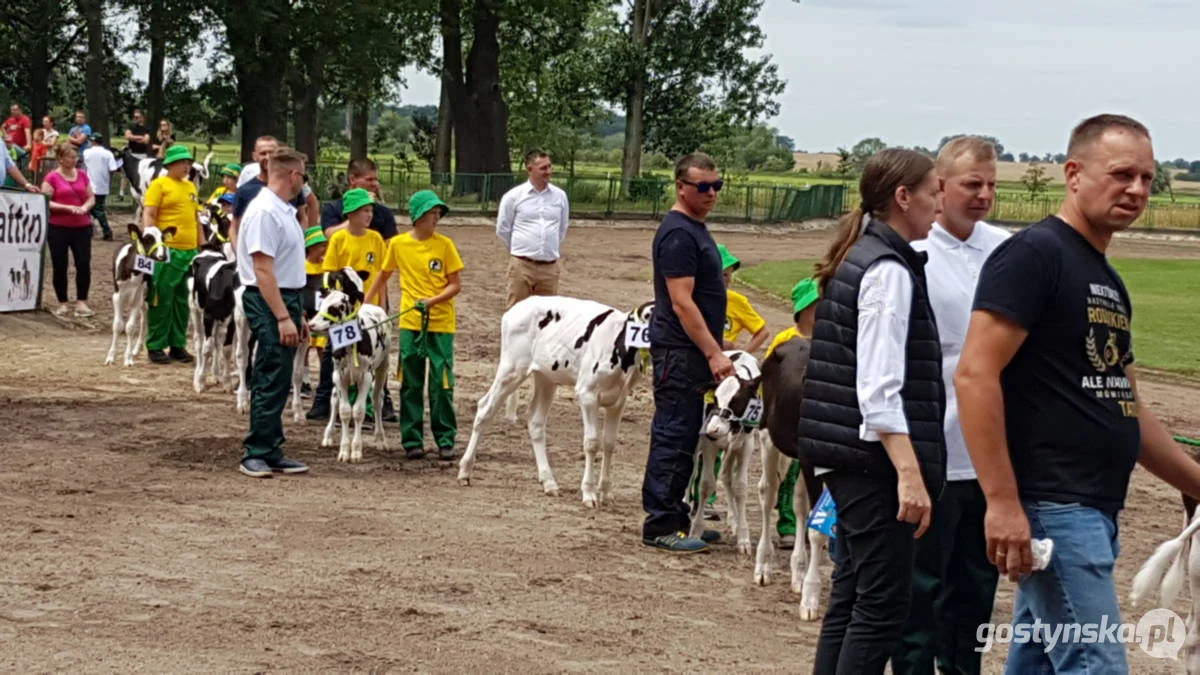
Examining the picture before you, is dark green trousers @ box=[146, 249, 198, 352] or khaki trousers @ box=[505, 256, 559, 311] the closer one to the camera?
khaki trousers @ box=[505, 256, 559, 311]

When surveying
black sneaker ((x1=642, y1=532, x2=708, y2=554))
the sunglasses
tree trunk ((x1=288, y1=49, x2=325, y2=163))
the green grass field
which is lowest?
black sneaker ((x1=642, y1=532, x2=708, y2=554))

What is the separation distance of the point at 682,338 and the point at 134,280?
9.43 metres

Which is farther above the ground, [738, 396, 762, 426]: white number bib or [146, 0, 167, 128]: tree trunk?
[146, 0, 167, 128]: tree trunk

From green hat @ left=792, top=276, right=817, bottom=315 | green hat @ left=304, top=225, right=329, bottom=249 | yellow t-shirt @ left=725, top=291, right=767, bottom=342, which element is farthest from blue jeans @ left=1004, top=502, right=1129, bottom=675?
green hat @ left=304, top=225, right=329, bottom=249

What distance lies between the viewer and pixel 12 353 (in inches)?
677

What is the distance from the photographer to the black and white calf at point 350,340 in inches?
485

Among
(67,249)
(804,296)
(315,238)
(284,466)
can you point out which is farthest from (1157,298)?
(804,296)

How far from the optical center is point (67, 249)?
19.3 m

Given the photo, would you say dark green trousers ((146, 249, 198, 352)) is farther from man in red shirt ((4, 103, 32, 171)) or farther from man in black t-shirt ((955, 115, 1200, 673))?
man in red shirt ((4, 103, 32, 171))

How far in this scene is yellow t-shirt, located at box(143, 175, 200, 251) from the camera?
16.5 m

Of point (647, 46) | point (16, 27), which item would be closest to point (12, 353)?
point (16, 27)

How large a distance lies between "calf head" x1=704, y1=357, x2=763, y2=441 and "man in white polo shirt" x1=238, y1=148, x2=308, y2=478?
3.35 metres

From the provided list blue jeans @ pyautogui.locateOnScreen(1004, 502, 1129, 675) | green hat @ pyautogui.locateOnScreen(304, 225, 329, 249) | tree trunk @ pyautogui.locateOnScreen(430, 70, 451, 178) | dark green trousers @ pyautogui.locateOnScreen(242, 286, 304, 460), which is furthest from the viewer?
tree trunk @ pyautogui.locateOnScreen(430, 70, 451, 178)

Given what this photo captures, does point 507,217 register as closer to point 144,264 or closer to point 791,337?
point 144,264
